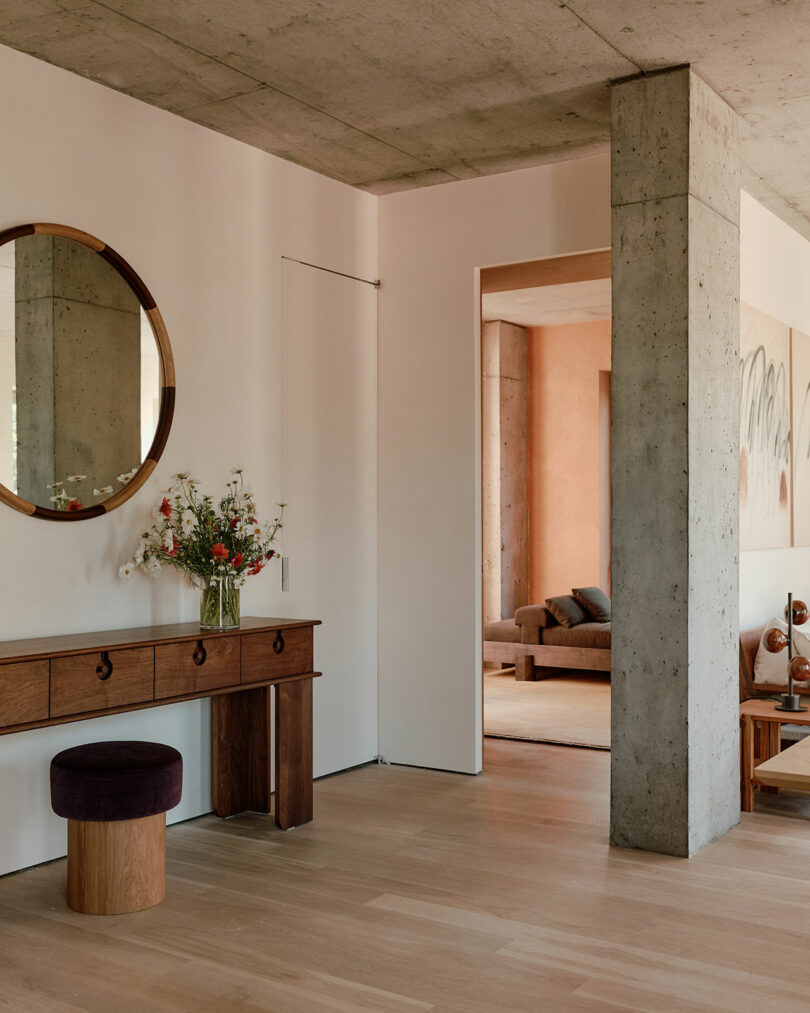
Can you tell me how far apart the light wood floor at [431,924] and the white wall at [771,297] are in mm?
1942

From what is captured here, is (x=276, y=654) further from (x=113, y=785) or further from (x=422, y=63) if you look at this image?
(x=422, y=63)

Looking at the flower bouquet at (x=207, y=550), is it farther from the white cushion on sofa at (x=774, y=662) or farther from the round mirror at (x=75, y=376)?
the white cushion on sofa at (x=774, y=662)

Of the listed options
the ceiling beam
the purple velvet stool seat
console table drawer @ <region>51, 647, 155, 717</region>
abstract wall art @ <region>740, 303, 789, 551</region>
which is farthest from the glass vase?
abstract wall art @ <region>740, 303, 789, 551</region>

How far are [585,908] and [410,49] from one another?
10.1 feet

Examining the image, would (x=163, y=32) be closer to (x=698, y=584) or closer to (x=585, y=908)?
(x=698, y=584)

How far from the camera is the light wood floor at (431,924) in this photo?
2949 mm

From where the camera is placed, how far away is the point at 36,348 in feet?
13.2

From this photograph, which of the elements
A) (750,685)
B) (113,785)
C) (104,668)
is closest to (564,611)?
(750,685)

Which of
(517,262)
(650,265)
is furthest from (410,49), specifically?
(517,262)

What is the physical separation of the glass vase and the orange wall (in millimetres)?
6133

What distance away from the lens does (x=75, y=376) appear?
13.7 ft

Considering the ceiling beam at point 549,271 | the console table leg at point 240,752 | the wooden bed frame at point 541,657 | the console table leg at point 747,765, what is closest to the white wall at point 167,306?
the console table leg at point 240,752

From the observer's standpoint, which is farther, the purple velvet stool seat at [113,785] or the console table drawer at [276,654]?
the console table drawer at [276,654]

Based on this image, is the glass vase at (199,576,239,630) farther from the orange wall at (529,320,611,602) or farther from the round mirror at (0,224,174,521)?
the orange wall at (529,320,611,602)
